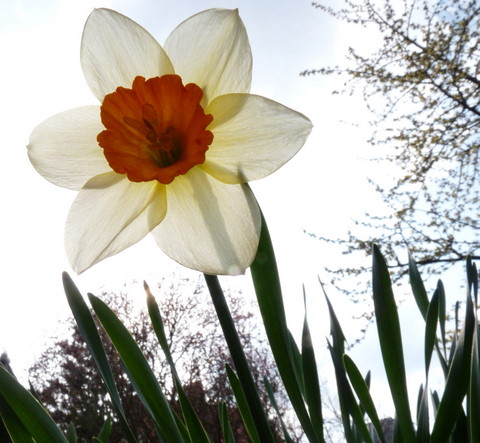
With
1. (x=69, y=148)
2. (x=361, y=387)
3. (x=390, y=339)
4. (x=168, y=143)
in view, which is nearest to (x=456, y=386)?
(x=390, y=339)

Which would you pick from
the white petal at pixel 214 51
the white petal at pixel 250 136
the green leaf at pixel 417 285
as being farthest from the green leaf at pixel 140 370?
the green leaf at pixel 417 285

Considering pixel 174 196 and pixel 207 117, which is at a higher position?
pixel 207 117

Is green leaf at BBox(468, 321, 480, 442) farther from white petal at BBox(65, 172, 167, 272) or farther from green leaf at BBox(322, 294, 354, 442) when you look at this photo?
Answer: white petal at BBox(65, 172, 167, 272)

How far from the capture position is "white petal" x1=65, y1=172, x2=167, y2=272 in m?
0.65

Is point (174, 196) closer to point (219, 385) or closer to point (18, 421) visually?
point (18, 421)

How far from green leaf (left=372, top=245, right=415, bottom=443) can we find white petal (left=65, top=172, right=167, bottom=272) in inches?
13.3

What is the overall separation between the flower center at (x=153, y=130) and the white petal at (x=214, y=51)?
0.03 metres

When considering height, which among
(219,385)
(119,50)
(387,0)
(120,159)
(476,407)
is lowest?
(476,407)

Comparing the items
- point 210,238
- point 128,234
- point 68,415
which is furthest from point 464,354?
point 68,415

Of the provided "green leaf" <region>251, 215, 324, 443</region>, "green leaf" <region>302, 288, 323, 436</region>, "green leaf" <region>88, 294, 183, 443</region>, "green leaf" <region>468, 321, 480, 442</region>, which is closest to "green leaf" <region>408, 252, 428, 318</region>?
"green leaf" <region>468, 321, 480, 442</region>

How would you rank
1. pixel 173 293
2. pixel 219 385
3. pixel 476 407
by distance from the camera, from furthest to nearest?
pixel 173 293, pixel 219 385, pixel 476 407

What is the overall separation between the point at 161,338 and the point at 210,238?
24cm

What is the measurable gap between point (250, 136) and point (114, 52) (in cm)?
26

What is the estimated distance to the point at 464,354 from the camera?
0.64 metres
